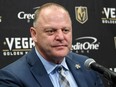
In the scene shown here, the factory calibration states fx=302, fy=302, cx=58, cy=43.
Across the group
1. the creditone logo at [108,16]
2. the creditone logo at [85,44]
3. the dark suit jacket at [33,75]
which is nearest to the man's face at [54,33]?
the dark suit jacket at [33,75]

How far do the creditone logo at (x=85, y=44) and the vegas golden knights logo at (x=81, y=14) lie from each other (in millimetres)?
196

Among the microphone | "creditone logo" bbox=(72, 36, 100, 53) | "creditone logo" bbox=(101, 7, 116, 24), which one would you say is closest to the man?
the microphone

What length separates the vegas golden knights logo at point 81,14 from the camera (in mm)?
3256

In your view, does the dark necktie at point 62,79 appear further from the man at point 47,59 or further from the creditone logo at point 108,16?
the creditone logo at point 108,16

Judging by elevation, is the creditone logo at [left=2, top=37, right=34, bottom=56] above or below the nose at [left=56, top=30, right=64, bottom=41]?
below

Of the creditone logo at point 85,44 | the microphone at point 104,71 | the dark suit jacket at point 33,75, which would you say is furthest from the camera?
the creditone logo at point 85,44

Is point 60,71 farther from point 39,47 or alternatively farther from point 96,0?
point 96,0

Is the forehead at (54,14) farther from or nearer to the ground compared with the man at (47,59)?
farther from the ground

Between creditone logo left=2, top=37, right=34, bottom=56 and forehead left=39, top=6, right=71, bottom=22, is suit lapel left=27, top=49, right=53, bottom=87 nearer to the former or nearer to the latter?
forehead left=39, top=6, right=71, bottom=22

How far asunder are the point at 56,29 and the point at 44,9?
0.58 feet

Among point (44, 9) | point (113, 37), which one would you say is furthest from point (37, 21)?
point (113, 37)

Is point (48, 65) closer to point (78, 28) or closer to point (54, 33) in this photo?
point (54, 33)

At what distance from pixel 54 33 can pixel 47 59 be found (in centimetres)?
23

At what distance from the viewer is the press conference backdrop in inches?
115
